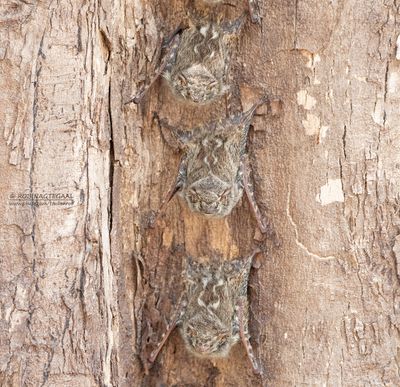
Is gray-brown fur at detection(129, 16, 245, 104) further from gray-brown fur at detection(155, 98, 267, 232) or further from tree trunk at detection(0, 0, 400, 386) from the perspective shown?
gray-brown fur at detection(155, 98, 267, 232)

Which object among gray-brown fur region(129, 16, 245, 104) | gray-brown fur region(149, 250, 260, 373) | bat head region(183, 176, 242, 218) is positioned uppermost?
gray-brown fur region(129, 16, 245, 104)

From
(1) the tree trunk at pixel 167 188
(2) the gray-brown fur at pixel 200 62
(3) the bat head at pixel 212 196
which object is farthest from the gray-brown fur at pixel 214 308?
(2) the gray-brown fur at pixel 200 62

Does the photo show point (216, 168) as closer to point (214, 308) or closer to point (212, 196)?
point (212, 196)

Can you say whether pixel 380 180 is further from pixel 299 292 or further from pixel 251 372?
pixel 251 372

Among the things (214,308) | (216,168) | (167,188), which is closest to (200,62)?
(216,168)

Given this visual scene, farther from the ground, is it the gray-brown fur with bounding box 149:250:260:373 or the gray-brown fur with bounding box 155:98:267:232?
the gray-brown fur with bounding box 155:98:267:232

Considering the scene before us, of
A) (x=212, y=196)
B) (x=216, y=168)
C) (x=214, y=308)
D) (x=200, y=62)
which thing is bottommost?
(x=214, y=308)

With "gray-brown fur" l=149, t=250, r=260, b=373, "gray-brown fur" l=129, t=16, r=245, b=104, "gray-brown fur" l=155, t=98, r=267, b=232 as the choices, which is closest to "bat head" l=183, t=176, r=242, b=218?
"gray-brown fur" l=155, t=98, r=267, b=232

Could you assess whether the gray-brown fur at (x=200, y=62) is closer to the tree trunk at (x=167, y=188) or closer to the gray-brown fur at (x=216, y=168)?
the tree trunk at (x=167, y=188)
